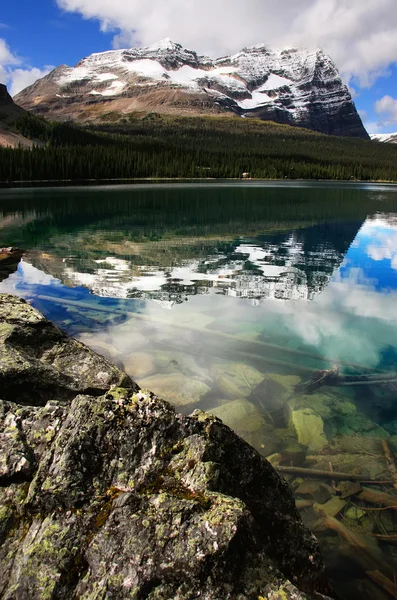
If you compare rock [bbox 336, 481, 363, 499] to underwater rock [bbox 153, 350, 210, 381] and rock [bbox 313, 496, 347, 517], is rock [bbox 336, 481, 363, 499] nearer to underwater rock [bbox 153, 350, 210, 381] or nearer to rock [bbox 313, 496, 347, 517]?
rock [bbox 313, 496, 347, 517]

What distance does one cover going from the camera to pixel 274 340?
1408 cm

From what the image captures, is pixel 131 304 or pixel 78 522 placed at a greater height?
pixel 78 522

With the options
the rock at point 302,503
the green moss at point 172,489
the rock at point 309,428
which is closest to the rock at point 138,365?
the rock at point 309,428

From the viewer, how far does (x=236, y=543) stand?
362 centimetres

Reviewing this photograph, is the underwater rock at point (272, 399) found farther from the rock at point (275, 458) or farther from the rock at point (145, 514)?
the rock at point (145, 514)

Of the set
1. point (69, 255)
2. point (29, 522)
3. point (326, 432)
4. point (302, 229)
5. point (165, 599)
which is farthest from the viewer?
point (302, 229)

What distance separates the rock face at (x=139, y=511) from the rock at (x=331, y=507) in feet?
7.12

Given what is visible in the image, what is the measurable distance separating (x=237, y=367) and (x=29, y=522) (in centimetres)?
833

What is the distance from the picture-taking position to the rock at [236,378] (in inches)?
417

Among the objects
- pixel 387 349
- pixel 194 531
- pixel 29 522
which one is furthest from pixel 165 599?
pixel 387 349

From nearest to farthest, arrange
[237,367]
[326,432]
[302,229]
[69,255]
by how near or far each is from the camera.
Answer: [326,432], [237,367], [69,255], [302,229]

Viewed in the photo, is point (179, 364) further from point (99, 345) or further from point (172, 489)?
point (172, 489)

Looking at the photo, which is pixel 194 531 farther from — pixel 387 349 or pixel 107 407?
pixel 387 349

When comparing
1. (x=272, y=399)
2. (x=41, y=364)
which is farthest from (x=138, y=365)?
(x=41, y=364)
